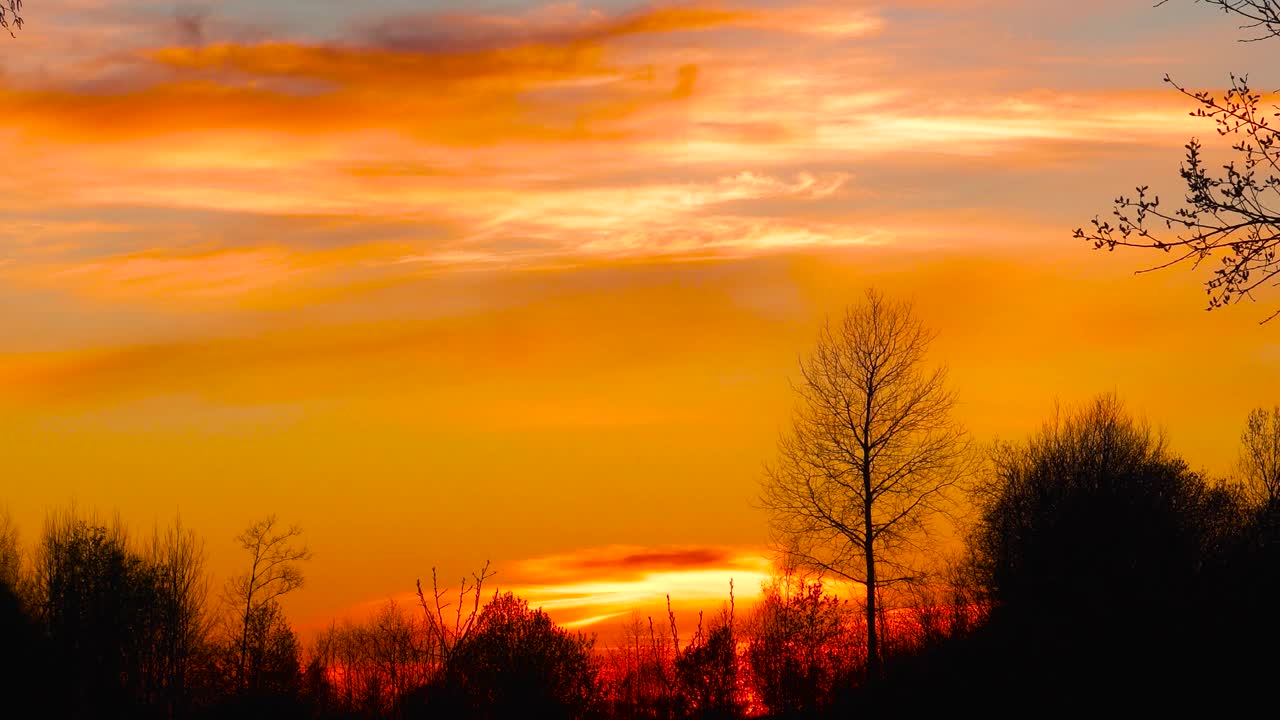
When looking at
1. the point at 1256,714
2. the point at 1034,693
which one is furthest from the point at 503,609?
the point at 1256,714

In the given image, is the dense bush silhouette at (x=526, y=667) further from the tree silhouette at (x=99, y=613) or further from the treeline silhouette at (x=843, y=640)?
the tree silhouette at (x=99, y=613)

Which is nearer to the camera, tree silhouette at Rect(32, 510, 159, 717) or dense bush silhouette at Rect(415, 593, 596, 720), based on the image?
dense bush silhouette at Rect(415, 593, 596, 720)

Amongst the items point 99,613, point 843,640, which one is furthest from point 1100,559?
point 99,613

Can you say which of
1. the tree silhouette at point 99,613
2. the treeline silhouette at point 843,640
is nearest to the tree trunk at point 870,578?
the treeline silhouette at point 843,640

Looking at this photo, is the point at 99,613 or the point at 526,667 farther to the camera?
Result: the point at 99,613

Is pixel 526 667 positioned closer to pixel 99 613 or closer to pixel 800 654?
pixel 800 654

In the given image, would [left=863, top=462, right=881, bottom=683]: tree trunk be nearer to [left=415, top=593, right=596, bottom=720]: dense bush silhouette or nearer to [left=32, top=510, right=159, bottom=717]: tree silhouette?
[left=415, top=593, right=596, bottom=720]: dense bush silhouette

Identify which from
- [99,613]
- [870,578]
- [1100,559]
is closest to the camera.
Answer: [870,578]

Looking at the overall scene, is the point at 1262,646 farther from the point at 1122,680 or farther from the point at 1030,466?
the point at 1030,466

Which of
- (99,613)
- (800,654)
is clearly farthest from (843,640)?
(99,613)

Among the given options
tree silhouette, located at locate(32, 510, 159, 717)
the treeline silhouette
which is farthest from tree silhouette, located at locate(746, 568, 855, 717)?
tree silhouette, located at locate(32, 510, 159, 717)

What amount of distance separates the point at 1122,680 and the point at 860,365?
40.3ft

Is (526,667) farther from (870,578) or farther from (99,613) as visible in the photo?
(99,613)

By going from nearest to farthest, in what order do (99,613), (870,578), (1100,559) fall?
(870,578) → (1100,559) → (99,613)
